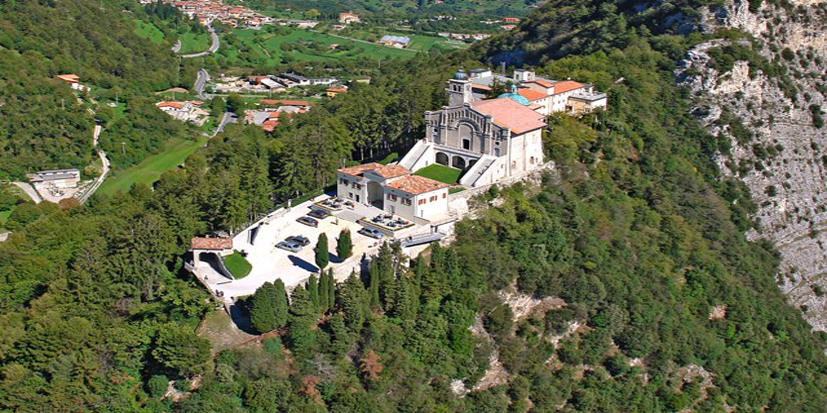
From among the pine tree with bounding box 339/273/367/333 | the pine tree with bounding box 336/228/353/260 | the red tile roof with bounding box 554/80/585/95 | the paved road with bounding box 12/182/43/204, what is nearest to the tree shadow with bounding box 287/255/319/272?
the pine tree with bounding box 336/228/353/260

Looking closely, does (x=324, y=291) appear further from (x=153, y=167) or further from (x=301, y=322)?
(x=153, y=167)

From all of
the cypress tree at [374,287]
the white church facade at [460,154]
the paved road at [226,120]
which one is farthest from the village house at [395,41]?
the cypress tree at [374,287]

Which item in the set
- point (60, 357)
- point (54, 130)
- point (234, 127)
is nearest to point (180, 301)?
point (60, 357)

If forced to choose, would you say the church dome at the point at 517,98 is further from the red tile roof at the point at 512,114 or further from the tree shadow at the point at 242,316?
the tree shadow at the point at 242,316

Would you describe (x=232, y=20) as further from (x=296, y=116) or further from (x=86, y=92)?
(x=296, y=116)

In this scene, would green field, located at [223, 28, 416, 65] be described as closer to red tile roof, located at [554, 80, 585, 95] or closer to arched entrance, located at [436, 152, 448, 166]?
red tile roof, located at [554, 80, 585, 95]

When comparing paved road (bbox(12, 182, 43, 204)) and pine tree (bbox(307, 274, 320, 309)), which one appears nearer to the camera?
pine tree (bbox(307, 274, 320, 309))

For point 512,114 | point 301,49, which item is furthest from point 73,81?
point 512,114
